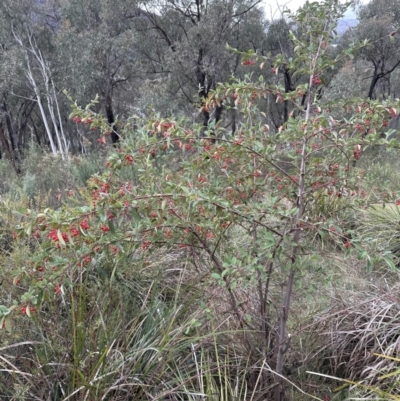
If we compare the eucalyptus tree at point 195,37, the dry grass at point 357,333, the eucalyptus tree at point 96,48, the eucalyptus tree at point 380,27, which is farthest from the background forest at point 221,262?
the eucalyptus tree at point 380,27

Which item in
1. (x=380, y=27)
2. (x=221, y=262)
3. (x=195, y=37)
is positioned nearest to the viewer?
(x=221, y=262)

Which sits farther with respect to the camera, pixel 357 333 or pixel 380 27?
pixel 380 27

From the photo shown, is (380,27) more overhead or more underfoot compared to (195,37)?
more underfoot

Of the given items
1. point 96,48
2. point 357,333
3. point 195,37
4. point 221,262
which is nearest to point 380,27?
point 195,37

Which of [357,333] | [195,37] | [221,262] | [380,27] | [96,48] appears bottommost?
[357,333]

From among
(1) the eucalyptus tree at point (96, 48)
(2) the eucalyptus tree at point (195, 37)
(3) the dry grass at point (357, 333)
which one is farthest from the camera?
(1) the eucalyptus tree at point (96, 48)

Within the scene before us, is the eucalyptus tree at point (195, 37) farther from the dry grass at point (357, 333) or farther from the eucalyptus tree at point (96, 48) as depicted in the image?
the dry grass at point (357, 333)

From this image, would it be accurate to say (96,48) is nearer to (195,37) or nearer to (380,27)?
(195,37)

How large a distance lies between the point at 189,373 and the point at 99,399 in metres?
0.50

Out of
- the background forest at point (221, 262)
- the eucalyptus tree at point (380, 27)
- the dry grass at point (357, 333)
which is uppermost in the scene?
the eucalyptus tree at point (380, 27)

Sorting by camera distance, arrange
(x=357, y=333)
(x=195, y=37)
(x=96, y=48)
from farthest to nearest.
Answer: (x=96, y=48) → (x=195, y=37) → (x=357, y=333)

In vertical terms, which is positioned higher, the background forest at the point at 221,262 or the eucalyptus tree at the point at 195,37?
the eucalyptus tree at the point at 195,37

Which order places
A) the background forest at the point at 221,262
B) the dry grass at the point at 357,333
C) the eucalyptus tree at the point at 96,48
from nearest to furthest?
the background forest at the point at 221,262, the dry grass at the point at 357,333, the eucalyptus tree at the point at 96,48

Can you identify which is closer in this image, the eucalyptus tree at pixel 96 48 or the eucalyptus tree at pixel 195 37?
the eucalyptus tree at pixel 195 37
